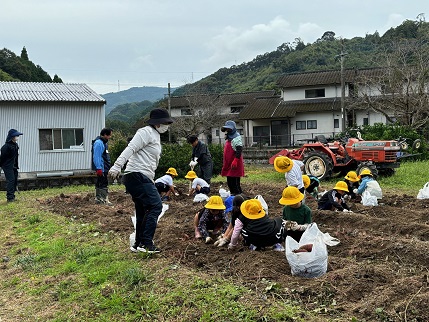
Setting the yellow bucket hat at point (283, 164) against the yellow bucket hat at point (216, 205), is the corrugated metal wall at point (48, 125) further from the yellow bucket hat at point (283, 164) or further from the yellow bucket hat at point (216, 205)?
the yellow bucket hat at point (216, 205)

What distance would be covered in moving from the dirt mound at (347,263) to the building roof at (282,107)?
2530cm

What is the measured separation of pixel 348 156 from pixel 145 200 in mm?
9622

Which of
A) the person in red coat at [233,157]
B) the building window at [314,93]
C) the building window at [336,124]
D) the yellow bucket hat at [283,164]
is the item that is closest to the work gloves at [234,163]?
the person in red coat at [233,157]

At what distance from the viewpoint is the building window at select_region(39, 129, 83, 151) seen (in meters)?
16.8

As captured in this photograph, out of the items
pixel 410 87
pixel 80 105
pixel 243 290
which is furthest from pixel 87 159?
pixel 410 87

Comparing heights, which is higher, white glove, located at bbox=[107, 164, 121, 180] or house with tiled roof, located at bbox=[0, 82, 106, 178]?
house with tiled roof, located at bbox=[0, 82, 106, 178]

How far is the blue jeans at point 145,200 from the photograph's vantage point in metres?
4.85

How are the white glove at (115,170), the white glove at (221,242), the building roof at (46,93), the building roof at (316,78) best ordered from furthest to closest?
1. the building roof at (316,78)
2. the building roof at (46,93)
3. the white glove at (221,242)
4. the white glove at (115,170)

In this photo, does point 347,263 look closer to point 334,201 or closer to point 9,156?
point 334,201

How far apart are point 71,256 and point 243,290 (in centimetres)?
268

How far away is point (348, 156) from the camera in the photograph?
13.2 m

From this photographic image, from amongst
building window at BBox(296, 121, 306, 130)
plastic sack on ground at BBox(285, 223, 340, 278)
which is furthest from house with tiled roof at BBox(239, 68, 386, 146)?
plastic sack on ground at BBox(285, 223, 340, 278)

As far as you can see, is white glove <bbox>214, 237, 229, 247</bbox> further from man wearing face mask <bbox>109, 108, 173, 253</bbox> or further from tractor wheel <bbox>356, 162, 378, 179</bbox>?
tractor wheel <bbox>356, 162, 378, 179</bbox>

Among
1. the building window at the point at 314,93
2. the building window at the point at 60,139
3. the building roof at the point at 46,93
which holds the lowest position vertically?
the building window at the point at 60,139
